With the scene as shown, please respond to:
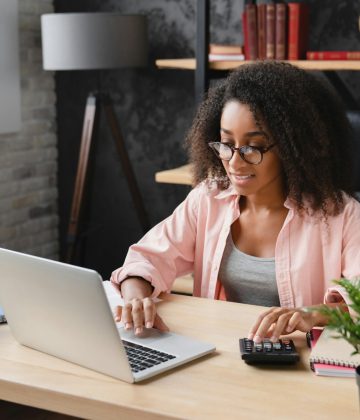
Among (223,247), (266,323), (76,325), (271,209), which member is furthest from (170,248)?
(76,325)

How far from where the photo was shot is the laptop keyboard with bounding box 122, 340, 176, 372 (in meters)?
1.55

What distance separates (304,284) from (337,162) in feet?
1.08

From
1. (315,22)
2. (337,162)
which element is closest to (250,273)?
(337,162)

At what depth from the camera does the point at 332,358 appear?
5.12 feet

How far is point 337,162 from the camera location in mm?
2137

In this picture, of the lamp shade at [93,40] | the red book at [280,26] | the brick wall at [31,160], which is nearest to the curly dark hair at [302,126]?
the red book at [280,26]

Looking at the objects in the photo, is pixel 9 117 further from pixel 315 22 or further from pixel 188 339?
pixel 188 339

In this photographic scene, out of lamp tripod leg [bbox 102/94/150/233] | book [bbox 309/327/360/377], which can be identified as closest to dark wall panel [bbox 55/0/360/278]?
lamp tripod leg [bbox 102/94/150/233]

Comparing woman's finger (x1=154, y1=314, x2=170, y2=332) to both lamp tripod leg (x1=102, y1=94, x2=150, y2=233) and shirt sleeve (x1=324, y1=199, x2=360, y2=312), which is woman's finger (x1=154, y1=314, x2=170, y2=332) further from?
lamp tripod leg (x1=102, y1=94, x2=150, y2=233)

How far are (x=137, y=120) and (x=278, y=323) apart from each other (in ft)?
9.02

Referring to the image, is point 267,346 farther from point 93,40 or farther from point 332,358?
point 93,40

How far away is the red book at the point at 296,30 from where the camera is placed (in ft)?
10.8

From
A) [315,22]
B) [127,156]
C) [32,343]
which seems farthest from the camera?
[127,156]

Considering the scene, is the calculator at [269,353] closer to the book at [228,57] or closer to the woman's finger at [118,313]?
the woman's finger at [118,313]
